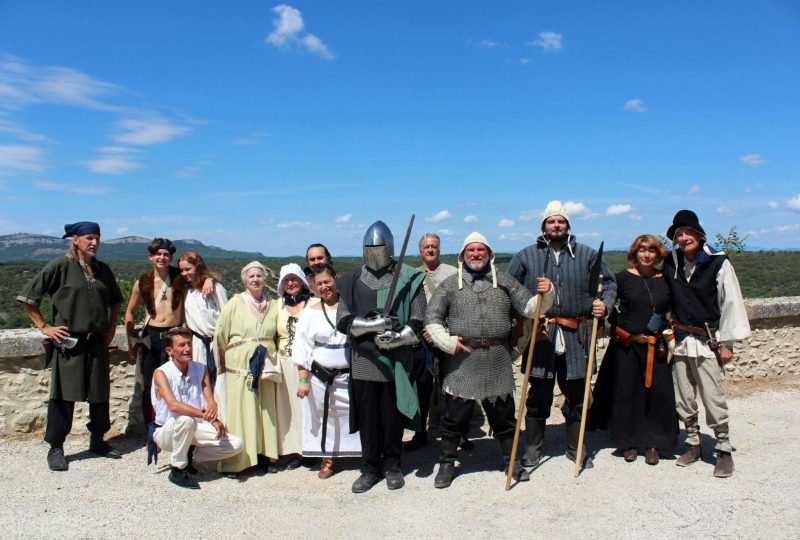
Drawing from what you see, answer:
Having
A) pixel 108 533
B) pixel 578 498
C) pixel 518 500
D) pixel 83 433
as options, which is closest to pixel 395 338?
pixel 518 500

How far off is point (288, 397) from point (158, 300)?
49.4 inches

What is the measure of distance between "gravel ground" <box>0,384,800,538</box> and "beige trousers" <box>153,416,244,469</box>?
19cm

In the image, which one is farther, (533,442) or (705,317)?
(533,442)

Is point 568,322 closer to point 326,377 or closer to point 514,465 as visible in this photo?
point 514,465

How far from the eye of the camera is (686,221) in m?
4.16

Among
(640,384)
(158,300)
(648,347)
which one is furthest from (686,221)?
(158,300)

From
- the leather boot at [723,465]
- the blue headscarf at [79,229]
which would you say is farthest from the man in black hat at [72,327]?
the leather boot at [723,465]

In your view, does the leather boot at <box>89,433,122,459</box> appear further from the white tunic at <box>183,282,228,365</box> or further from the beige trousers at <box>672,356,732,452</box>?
the beige trousers at <box>672,356,732,452</box>

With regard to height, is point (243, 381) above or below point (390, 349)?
below

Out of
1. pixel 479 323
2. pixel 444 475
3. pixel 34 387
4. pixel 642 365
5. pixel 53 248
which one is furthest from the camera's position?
pixel 53 248

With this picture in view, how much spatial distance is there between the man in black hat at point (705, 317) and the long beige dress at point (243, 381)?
293 cm

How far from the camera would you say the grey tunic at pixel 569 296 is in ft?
13.6

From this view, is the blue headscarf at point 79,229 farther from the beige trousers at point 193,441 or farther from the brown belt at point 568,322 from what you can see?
the brown belt at point 568,322

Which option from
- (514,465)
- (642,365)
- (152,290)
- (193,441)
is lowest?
(514,465)
